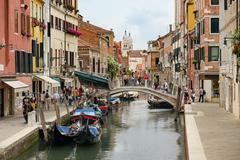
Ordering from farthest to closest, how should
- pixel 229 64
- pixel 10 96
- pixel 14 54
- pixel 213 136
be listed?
pixel 10 96 < pixel 14 54 < pixel 229 64 < pixel 213 136

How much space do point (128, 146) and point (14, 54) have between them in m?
8.54

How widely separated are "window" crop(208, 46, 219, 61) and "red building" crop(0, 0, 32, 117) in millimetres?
14289

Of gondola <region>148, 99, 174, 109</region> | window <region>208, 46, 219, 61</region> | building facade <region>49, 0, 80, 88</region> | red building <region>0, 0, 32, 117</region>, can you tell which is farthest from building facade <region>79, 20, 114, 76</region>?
red building <region>0, 0, 32, 117</region>

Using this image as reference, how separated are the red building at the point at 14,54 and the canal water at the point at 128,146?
5021 millimetres

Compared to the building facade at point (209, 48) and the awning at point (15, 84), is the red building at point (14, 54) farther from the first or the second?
the building facade at point (209, 48)

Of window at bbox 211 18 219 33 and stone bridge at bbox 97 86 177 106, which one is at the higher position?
window at bbox 211 18 219 33

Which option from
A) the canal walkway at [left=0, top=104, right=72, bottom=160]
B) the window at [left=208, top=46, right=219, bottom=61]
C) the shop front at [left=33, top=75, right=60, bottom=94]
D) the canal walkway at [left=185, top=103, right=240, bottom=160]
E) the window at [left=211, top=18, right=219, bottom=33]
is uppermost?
the window at [left=211, top=18, right=219, bottom=33]

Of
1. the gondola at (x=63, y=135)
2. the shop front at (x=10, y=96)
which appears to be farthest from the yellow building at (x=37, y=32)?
the gondola at (x=63, y=135)

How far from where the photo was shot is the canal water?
2373 centimetres

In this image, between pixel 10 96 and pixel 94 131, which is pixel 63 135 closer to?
pixel 94 131

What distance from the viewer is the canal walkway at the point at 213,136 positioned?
54.4ft

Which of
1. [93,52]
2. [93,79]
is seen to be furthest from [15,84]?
[93,52]

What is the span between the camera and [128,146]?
1071 inches

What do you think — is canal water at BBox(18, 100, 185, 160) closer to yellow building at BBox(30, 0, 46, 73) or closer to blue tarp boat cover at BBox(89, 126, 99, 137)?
blue tarp boat cover at BBox(89, 126, 99, 137)
